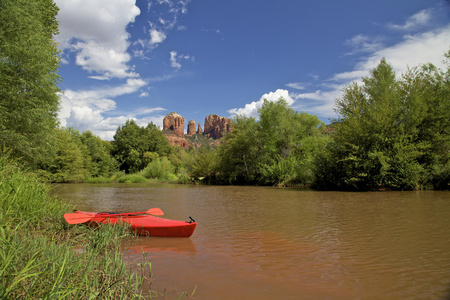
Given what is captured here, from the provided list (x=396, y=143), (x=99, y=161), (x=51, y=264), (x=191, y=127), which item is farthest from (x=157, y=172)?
(x=191, y=127)

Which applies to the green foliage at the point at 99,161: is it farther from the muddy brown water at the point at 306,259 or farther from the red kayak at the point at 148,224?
the muddy brown water at the point at 306,259

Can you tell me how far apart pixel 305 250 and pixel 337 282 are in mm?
1396

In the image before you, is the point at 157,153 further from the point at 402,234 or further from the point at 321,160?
the point at 402,234

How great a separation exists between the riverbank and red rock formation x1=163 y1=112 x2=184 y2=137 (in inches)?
5485

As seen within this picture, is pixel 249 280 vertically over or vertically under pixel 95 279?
under

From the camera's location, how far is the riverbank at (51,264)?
2053 mm

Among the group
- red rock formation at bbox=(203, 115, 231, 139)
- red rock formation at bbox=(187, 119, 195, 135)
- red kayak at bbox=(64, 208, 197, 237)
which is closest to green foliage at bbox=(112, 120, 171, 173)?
red kayak at bbox=(64, 208, 197, 237)

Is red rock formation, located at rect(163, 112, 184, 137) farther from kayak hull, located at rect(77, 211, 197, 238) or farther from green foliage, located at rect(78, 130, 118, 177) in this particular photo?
kayak hull, located at rect(77, 211, 197, 238)

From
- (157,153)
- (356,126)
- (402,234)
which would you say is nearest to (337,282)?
(402,234)

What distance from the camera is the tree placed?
1106 cm

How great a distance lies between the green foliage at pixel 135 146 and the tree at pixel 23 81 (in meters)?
35.4

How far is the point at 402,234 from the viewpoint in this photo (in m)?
5.65

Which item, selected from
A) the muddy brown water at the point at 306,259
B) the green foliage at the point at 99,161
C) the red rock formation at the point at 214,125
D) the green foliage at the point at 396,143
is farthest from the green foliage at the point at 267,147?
the red rock formation at the point at 214,125

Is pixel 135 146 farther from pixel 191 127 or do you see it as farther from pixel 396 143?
pixel 191 127
